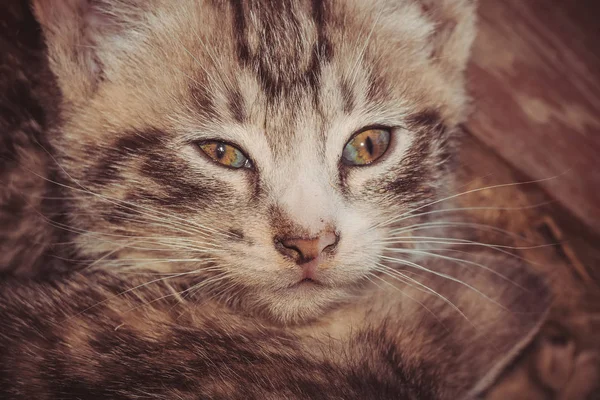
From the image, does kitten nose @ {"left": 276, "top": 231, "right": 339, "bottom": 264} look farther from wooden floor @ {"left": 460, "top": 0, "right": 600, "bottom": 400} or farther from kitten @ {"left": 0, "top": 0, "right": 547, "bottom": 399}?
wooden floor @ {"left": 460, "top": 0, "right": 600, "bottom": 400}

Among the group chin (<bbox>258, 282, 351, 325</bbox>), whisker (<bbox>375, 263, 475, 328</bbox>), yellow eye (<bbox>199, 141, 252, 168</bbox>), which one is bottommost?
chin (<bbox>258, 282, 351, 325</bbox>)

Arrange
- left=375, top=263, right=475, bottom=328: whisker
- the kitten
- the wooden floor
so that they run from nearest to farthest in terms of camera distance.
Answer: the kitten < left=375, top=263, right=475, bottom=328: whisker < the wooden floor

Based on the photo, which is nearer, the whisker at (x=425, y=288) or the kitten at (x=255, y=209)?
the kitten at (x=255, y=209)

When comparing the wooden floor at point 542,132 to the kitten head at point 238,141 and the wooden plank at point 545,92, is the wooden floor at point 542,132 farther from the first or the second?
the kitten head at point 238,141

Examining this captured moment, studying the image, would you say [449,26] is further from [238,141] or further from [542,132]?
[238,141]

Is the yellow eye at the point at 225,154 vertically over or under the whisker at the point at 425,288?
over

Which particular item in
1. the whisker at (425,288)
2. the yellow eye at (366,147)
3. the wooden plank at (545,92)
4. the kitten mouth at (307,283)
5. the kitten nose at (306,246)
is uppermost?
the wooden plank at (545,92)

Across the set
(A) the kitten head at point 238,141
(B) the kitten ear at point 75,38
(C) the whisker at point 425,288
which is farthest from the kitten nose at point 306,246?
(B) the kitten ear at point 75,38

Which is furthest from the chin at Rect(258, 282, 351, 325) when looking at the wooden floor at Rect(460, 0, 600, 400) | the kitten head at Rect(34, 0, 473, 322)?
the wooden floor at Rect(460, 0, 600, 400)
